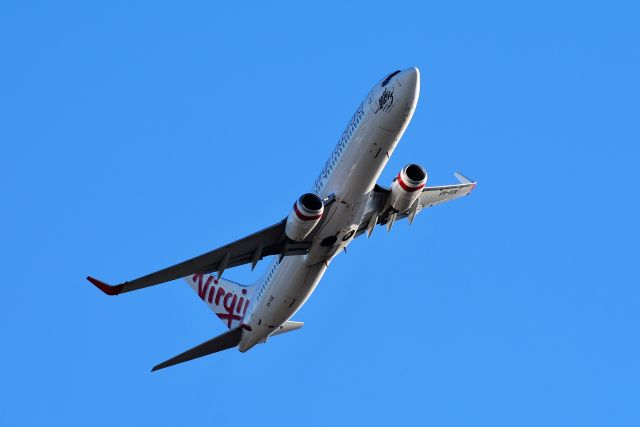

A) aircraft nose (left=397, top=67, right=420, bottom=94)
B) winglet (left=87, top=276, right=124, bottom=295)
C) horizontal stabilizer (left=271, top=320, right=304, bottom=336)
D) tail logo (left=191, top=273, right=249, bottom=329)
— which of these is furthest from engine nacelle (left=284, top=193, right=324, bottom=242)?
horizontal stabilizer (left=271, top=320, right=304, bottom=336)

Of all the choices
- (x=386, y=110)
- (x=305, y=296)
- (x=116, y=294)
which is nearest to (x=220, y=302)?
(x=305, y=296)

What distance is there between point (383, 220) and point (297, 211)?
21.7 ft

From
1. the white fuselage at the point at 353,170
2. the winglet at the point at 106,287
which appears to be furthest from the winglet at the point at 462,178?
the winglet at the point at 106,287

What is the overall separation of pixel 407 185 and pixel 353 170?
398 cm

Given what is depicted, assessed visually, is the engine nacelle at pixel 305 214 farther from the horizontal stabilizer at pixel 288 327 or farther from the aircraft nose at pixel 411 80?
the horizontal stabilizer at pixel 288 327

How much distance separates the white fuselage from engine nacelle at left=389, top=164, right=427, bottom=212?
2.52 meters

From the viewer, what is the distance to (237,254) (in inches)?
2083

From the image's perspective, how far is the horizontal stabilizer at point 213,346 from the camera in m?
→ 56.6

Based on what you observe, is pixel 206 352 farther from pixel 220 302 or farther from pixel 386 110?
pixel 386 110

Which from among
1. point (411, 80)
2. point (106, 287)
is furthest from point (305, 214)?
point (106, 287)

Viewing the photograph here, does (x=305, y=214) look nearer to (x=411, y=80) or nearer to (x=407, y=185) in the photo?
(x=407, y=185)

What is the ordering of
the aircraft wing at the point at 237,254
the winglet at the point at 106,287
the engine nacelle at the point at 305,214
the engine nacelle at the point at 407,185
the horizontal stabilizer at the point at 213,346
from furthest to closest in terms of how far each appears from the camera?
1. the horizontal stabilizer at the point at 213,346
2. the engine nacelle at the point at 407,185
3. the aircraft wing at the point at 237,254
4. the engine nacelle at the point at 305,214
5. the winglet at the point at 106,287

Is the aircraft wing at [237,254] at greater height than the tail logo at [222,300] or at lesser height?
lesser

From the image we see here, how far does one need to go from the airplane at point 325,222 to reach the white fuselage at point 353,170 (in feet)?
0.14
